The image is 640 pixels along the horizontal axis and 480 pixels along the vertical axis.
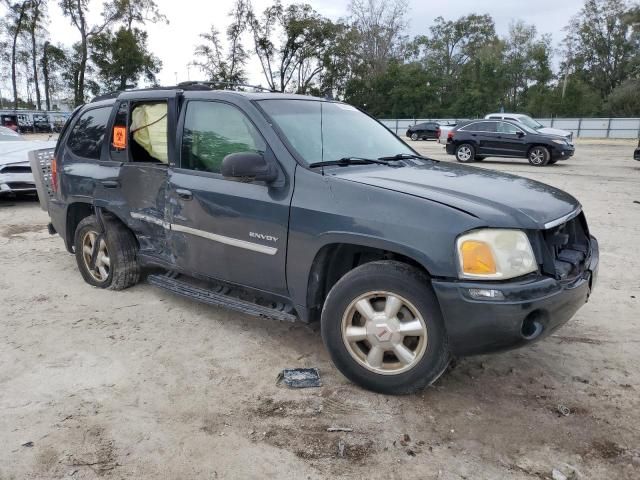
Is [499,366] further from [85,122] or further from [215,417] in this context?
[85,122]

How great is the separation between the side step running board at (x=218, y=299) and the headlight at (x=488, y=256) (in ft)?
Result: 4.03

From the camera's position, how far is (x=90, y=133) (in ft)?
16.0

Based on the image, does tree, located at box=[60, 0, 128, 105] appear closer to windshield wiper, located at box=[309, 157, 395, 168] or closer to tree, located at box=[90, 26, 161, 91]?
tree, located at box=[90, 26, 161, 91]

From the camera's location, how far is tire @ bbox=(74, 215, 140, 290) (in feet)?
15.3

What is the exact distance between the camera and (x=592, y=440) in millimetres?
2672

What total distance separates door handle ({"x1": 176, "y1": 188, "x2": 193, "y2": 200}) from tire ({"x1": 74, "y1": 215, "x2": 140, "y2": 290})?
107 centimetres

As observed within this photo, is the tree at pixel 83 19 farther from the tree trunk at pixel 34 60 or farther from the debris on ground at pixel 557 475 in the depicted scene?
the debris on ground at pixel 557 475

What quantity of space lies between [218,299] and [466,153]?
16.0 metres

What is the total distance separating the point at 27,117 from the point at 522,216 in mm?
41782

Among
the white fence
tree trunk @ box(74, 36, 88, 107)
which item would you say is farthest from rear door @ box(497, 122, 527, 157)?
tree trunk @ box(74, 36, 88, 107)

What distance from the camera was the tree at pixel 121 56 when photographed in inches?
1834

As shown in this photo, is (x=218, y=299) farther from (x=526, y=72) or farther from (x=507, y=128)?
(x=526, y=72)

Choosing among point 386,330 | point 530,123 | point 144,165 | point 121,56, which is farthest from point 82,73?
point 386,330

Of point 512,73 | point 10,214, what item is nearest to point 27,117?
point 10,214
